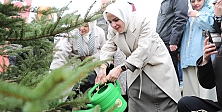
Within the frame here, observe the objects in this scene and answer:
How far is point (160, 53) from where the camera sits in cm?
250

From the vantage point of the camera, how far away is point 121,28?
2.42 meters

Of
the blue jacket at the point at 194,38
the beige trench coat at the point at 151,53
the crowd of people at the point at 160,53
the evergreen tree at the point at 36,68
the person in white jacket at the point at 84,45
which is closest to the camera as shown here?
the evergreen tree at the point at 36,68

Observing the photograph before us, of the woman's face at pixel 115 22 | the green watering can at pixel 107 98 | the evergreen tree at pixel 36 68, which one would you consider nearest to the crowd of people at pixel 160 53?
the woman's face at pixel 115 22

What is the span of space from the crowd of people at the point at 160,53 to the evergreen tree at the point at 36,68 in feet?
2.20

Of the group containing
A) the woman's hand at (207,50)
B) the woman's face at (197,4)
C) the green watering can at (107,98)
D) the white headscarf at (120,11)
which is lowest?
the green watering can at (107,98)

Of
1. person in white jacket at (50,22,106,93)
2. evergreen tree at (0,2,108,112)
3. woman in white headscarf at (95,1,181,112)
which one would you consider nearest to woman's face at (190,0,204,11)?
woman in white headscarf at (95,1,181,112)

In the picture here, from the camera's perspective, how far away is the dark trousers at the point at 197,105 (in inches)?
79.4

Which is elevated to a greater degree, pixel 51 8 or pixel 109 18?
pixel 51 8

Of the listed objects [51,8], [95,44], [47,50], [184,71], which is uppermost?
[51,8]

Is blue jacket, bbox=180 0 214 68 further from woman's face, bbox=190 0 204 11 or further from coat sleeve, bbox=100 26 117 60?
coat sleeve, bbox=100 26 117 60

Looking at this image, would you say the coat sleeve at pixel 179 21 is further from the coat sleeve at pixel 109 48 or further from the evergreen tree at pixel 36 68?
the evergreen tree at pixel 36 68

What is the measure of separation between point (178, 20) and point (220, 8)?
634 mm

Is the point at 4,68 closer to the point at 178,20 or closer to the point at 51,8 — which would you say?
the point at 51,8

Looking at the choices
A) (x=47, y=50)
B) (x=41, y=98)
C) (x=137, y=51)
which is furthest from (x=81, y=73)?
(x=137, y=51)
